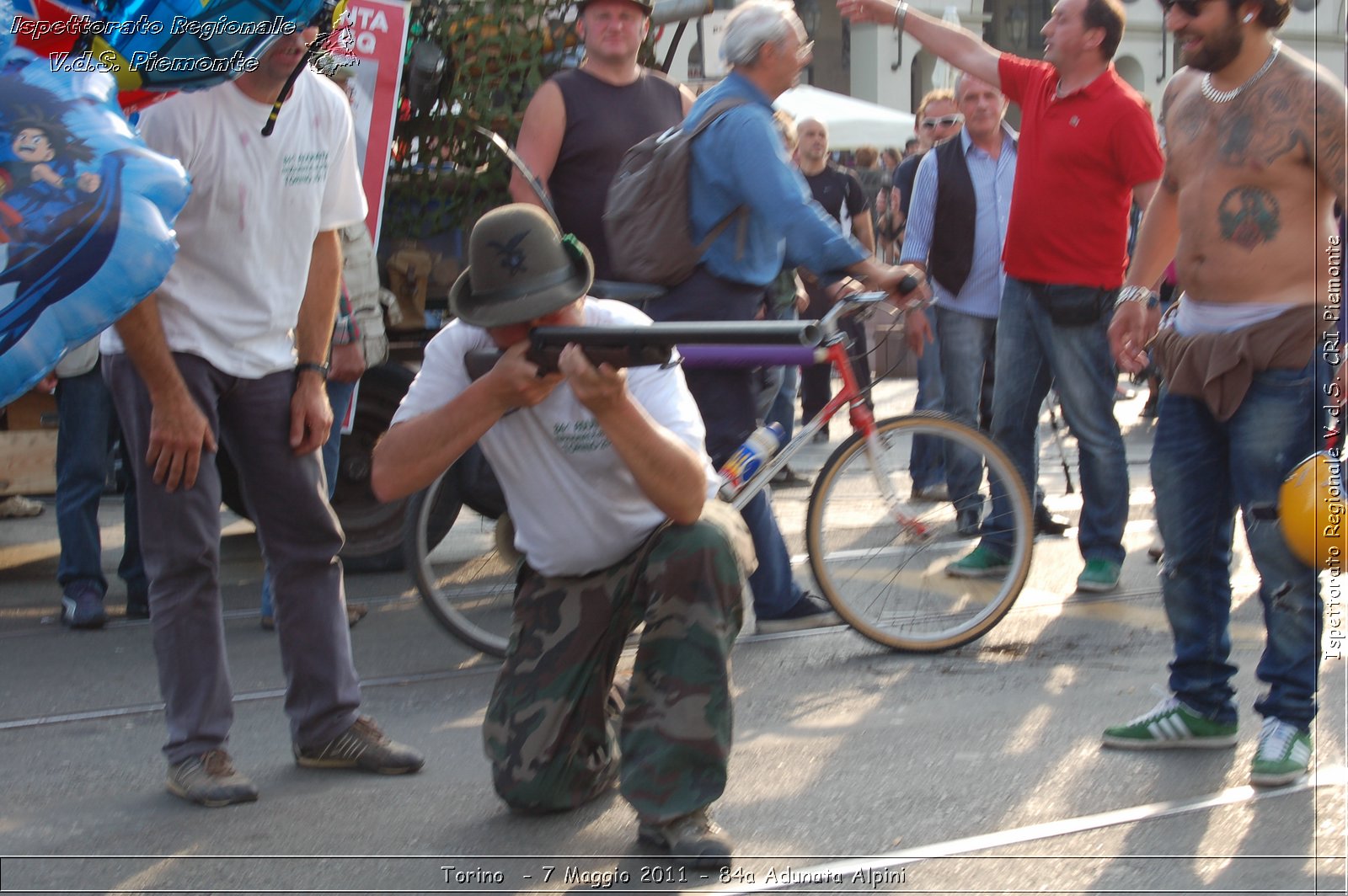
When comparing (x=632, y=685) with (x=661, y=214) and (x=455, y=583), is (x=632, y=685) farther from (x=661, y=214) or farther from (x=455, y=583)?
(x=661, y=214)

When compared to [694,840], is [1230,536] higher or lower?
higher

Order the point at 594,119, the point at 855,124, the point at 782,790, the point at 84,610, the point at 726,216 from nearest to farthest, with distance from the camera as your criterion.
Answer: the point at 782,790, the point at 726,216, the point at 594,119, the point at 84,610, the point at 855,124

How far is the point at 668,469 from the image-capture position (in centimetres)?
361

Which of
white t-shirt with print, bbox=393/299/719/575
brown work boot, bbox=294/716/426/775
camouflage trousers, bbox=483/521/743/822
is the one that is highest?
white t-shirt with print, bbox=393/299/719/575

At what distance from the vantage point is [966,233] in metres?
7.49

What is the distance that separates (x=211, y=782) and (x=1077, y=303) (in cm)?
372

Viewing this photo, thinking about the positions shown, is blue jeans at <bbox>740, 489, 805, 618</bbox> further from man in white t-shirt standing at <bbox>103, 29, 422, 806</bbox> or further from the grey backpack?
man in white t-shirt standing at <bbox>103, 29, 422, 806</bbox>

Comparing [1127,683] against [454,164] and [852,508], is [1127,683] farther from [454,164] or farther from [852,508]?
[454,164]

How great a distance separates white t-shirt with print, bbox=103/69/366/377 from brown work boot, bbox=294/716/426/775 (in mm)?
953

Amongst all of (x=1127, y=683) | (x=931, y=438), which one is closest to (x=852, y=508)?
(x=931, y=438)

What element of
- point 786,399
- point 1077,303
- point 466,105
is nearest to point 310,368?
point 466,105

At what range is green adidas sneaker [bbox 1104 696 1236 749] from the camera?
441 centimetres

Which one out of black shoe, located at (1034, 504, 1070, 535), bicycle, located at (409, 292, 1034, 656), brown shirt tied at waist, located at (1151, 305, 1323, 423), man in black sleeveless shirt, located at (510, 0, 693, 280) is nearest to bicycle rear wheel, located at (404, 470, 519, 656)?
bicycle, located at (409, 292, 1034, 656)

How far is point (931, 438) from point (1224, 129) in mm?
1974
